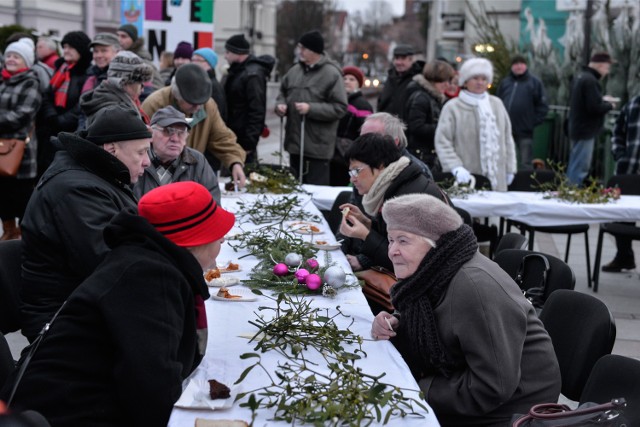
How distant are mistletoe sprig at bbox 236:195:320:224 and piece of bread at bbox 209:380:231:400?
293 cm

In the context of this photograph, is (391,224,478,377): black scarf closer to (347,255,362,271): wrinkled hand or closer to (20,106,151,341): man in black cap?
(20,106,151,341): man in black cap

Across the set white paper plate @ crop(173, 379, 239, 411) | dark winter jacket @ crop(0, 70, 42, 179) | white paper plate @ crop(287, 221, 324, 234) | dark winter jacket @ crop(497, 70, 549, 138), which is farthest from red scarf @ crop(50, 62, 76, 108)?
white paper plate @ crop(173, 379, 239, 411)

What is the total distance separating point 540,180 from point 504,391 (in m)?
5.62

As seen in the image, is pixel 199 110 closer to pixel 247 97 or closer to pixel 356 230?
pixel 356 230

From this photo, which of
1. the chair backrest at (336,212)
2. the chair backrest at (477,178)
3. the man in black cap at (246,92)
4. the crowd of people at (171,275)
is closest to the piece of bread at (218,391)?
the crowd of people at (171,275)

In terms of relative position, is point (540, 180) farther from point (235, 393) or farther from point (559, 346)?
point (235, 393)

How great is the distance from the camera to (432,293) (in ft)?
11.1

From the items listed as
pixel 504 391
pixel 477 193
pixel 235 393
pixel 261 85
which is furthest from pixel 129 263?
pixel 261 85

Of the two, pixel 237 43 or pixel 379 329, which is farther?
pixel 237 43

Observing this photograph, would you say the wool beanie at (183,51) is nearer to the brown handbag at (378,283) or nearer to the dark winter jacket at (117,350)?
the brown handbag at (378,283)

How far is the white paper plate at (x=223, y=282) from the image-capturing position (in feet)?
13.7

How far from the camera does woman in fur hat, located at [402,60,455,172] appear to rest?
9242 mm

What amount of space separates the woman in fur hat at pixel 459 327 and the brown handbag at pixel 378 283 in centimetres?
102

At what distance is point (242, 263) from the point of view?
185 inches
